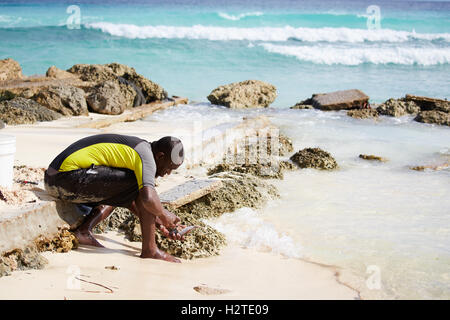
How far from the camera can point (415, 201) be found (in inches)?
231

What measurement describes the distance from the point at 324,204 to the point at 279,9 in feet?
129

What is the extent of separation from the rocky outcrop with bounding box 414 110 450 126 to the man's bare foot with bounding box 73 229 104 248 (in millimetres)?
8490

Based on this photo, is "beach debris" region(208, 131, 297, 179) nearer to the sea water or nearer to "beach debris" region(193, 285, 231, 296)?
the sea water

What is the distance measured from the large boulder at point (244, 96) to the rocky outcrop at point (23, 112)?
4391 mm

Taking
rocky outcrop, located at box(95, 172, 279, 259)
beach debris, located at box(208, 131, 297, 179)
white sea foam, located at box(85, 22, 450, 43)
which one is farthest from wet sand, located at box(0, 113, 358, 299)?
white sea foam, located at box(85, 22, 450, 43)

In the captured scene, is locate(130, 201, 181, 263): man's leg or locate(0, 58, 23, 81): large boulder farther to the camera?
locate(0, 58, 23, 81): large boulder

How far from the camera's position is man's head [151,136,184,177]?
3.84 m

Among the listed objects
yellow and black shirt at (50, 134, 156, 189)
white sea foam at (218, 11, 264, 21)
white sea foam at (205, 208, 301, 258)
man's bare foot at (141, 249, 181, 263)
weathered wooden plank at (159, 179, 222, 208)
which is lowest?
white sea foam at (205, 208, 301, 258)

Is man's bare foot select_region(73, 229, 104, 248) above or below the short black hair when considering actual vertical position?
Result: below

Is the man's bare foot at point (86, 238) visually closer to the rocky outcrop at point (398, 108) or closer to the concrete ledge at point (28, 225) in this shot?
the concrete ledge at point (28, 225)

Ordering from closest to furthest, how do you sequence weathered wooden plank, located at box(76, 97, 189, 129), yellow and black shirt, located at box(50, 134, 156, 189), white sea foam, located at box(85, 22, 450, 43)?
1. yellow and black shirt, located at box(50, 134, 156, 189)
2. weathered wooden plank, located at box(76, 97, 189, 129)
3. white sea foam, located at box(85, 22, 450, 43)

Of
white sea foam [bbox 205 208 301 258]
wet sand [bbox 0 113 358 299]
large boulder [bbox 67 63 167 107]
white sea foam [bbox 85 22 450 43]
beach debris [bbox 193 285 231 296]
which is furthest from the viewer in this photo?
white sea foam [bbox 85 22 450 43]

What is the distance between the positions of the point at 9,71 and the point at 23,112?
291 centimetres

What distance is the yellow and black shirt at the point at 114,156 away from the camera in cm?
374
